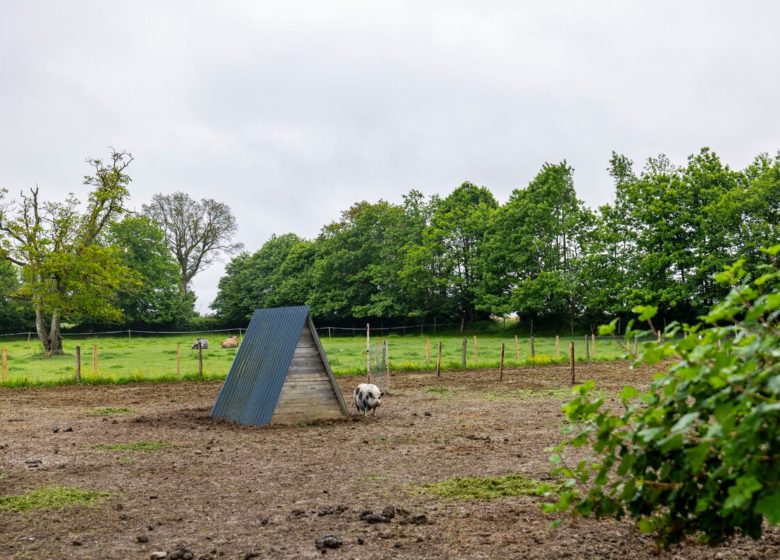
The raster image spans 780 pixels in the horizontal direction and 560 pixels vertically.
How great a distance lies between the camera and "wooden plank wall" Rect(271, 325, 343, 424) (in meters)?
13.1

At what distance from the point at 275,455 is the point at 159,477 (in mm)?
1839

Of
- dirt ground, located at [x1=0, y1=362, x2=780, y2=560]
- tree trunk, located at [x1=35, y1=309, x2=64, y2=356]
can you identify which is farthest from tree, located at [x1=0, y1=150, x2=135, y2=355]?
dirt ground, located at [x1=0, y1=362, x2=780, y2=560]

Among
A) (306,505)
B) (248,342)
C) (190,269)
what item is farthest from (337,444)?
(190,269)

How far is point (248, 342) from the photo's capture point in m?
14.9

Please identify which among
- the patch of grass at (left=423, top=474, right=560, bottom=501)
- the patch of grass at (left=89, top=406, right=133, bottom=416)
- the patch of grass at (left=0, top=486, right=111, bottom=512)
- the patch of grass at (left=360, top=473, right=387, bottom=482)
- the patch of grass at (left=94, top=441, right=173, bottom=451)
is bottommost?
the patch of grass at (left=89, top=406, right=133, bottom=416)

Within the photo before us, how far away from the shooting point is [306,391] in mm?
13352

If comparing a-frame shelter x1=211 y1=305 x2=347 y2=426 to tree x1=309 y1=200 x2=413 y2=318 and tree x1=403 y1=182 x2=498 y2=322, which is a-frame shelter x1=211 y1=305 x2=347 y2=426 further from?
tree x1=309 y1=200 x2=413 y2=318

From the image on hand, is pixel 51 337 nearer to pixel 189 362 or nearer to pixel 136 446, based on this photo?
pixel 189 362

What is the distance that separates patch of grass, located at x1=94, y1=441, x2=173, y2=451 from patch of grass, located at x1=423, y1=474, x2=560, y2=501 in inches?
204

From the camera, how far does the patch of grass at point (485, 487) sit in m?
7.38

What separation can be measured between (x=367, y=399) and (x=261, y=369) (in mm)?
2261

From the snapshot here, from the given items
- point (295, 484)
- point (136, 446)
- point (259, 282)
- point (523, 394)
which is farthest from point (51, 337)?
point (259, 282)

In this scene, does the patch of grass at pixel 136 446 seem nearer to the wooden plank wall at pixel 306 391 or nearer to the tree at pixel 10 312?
the wooden plank wall at pixel 306 391

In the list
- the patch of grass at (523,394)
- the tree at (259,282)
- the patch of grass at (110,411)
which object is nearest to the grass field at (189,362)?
the patch of grass at (110,411)
